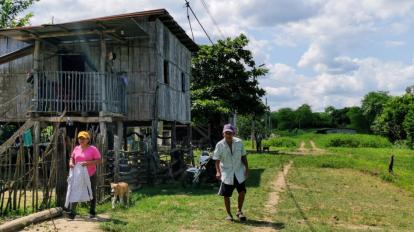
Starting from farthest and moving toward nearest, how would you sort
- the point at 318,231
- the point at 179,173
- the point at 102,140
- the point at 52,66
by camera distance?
the point at 179,173
the point at 52,66
the point at 102,140
the point at 318,231

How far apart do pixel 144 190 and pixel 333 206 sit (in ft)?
18.8

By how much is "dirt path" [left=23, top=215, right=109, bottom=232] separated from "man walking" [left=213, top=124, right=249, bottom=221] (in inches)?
89.7

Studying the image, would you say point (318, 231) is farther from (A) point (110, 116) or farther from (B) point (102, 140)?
(A) point (110, 116)

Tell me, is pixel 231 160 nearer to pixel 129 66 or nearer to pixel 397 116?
pixel 129 66

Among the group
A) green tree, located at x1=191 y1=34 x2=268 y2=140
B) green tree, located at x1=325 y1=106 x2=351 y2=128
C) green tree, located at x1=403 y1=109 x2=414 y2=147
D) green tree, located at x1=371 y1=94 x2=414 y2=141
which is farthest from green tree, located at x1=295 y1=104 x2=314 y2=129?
green tree, located at x1=191 y1=34 x2=268 y2=140

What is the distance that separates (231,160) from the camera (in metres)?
9.03

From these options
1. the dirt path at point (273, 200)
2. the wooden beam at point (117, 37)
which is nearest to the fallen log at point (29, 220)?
the dirt path at point (273, 200)

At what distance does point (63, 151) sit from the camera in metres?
9.84

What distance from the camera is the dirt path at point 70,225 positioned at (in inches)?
314

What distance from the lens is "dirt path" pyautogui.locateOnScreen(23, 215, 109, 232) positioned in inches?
314

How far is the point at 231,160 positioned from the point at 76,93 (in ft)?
23.6

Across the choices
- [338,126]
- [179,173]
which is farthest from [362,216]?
[338,126]

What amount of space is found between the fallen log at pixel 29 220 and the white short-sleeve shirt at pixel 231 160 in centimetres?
312

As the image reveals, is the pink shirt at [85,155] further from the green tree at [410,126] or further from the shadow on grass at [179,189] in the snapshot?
the green tree at [410,126]
